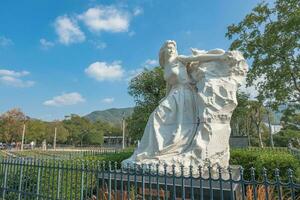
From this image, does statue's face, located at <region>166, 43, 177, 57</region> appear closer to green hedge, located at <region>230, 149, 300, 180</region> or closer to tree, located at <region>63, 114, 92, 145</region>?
green hedge, located at <region>230, 149, 300, 180</region>

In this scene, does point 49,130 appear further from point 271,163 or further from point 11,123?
point 271,163

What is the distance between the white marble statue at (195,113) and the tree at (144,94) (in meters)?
12.0

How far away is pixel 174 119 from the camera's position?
6.79 meters

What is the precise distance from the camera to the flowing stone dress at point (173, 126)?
634cm

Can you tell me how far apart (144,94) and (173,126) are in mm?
14180

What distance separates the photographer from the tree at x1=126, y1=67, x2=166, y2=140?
1938cm

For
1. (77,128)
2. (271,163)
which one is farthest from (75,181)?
(77,128)

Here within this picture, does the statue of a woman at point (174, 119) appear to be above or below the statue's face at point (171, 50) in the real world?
below

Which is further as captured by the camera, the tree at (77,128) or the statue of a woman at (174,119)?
the tree at (77,128)

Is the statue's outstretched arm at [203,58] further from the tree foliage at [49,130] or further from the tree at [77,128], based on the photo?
the tree at [77,128]

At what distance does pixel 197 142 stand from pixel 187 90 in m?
1.49

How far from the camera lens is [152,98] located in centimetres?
2033

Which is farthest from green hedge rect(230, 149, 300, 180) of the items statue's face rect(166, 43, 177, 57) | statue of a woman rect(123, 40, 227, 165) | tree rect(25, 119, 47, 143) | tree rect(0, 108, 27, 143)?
tree rect(25, 119, 47, 143)

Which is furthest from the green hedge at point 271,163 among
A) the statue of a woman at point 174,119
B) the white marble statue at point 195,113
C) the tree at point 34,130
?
the tree at point 34,130
